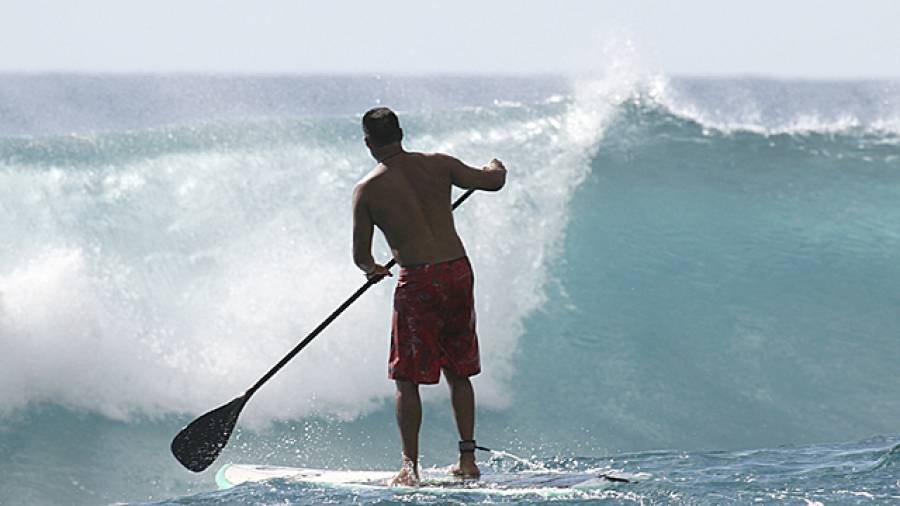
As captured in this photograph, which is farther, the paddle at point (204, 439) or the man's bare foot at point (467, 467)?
the paddle at point (204, 439)

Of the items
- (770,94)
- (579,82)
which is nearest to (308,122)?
(579,82)

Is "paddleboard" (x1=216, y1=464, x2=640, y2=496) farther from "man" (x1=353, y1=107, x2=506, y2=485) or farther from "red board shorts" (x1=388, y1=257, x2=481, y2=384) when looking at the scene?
"red board shorts" (x1=388, y1=257, x2=481, y2=384)

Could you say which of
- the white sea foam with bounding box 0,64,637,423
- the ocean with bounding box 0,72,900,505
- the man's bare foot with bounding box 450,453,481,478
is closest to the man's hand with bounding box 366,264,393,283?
the man's bare foot with bounding box 450,453,481,478

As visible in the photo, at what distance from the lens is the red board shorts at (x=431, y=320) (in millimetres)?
5184

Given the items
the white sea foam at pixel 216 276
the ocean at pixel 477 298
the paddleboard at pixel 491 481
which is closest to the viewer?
the paddleboard at pixel 491 481

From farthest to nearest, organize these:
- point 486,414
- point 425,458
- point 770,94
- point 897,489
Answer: point 770,94 → point 486,414 → point 425,458 → point 897,489

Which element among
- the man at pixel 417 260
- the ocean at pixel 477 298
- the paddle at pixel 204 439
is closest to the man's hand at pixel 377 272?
the man at pixel 417 260

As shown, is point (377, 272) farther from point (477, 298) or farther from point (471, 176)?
point (477, 298)

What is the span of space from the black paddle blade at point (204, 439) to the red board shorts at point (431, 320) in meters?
0.90

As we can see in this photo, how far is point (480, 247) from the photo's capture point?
9.98m

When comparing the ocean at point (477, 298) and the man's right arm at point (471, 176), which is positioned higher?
the man's right arm at point (471, 176)

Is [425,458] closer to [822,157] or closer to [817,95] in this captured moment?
[822,157]

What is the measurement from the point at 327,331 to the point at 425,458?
4.24 feet

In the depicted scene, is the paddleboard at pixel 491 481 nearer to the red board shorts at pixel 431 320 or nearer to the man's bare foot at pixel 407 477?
the man's bare foot at pixel 407 477
